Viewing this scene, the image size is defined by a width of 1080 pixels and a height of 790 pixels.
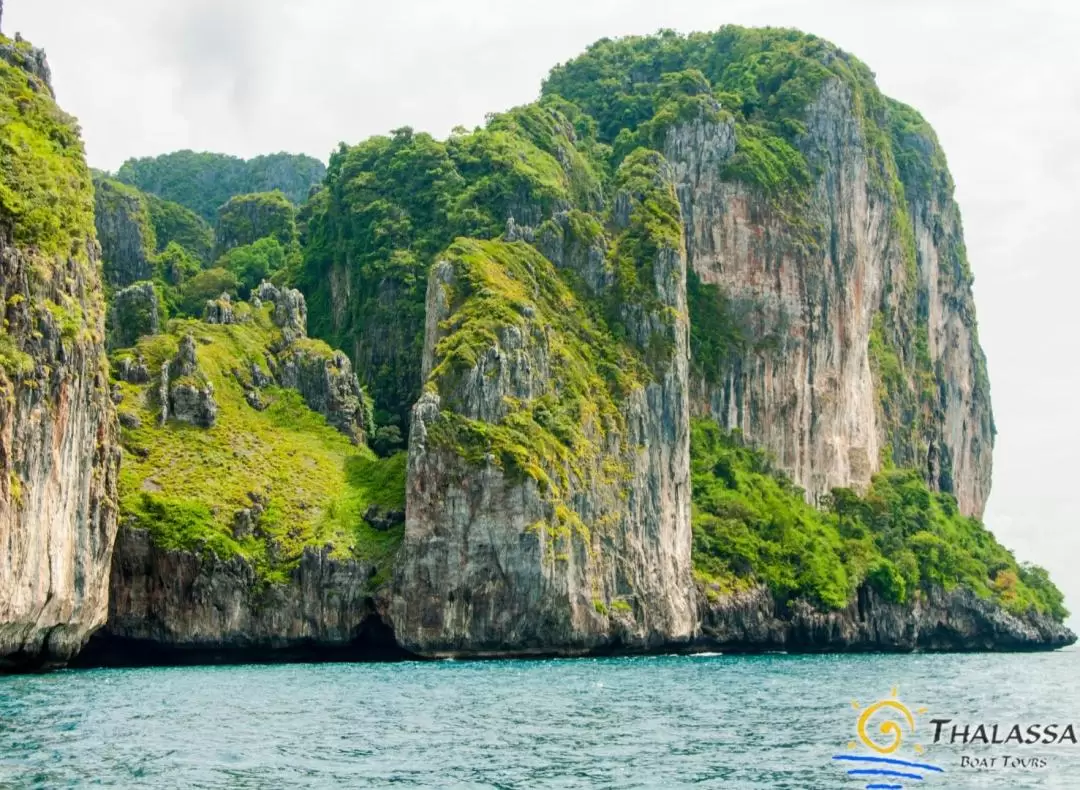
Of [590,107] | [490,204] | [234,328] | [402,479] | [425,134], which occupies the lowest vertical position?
[402,479]

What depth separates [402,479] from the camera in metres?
98.0

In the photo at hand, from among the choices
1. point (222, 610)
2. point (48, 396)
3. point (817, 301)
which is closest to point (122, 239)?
point (817, 301)

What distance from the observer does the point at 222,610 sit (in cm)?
8594

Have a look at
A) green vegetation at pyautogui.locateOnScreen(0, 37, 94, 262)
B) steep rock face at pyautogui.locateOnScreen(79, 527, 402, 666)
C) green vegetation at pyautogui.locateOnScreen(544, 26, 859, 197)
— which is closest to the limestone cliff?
steep rock face at pyautogui.locateOnScreen(79, 527, 402, 666)

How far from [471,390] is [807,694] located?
34.9 meters

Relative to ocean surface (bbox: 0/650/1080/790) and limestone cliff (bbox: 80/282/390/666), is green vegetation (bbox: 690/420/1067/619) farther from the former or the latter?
A: ocean surface (bbox: 0/650/1080/790)

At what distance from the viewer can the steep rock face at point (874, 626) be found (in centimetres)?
10775

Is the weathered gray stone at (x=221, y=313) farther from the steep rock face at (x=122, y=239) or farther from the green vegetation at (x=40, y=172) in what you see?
the steep rock face at (x=122, y=239)

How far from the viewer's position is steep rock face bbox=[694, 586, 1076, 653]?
354ft

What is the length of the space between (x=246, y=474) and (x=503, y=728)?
4656cm

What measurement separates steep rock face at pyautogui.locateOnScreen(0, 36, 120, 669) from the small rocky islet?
0.71ft

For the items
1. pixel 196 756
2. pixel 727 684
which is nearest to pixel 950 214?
pixel 727 684

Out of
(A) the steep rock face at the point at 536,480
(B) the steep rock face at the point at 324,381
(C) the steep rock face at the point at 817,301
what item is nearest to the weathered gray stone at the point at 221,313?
(B) the steep rock face at the point at 324,381

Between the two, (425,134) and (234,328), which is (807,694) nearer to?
(234,328)
